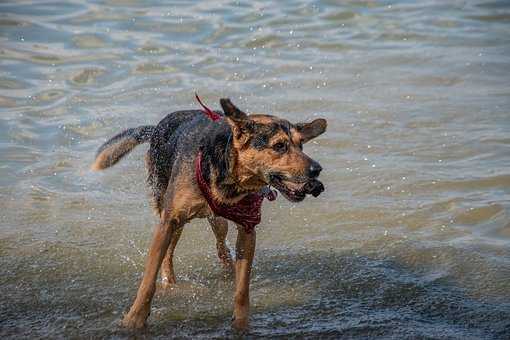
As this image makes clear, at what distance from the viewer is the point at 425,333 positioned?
251 inches

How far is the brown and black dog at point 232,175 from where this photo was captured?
5.74 m

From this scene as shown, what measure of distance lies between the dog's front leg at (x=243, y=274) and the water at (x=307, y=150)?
0.69 feet

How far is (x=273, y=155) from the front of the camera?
5766 millimetres

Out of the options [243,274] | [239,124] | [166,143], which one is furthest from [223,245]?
[239,124]

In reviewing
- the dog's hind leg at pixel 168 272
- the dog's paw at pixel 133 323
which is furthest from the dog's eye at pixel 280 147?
the dog's hind leg at pixel 168 272

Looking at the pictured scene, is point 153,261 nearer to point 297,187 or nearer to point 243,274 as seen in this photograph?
point 243,274

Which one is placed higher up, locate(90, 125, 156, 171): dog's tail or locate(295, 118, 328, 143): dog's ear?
locate(295, 118, 328, 143): dog's ear

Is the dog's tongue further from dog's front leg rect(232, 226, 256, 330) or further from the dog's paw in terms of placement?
the dog's paw

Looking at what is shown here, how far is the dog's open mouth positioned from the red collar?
0.46m

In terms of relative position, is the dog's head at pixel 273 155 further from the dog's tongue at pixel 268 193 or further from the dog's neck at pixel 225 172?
the dog's tongue at pixel 268 193

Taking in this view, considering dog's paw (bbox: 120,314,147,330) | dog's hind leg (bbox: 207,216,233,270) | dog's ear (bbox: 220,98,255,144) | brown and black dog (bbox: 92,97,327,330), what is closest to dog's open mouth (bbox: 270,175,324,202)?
brown and black dog (bbox: 92,97,327,330)

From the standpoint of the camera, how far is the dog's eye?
5766 mm

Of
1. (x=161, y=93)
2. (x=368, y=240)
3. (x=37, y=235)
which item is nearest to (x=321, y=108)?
(x=161, y=93)

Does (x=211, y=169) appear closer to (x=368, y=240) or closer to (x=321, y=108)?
(x=368, y=240)
